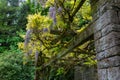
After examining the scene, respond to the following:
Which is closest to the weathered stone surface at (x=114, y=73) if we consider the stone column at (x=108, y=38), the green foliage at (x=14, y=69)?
the stone column at (x=108, y=38)

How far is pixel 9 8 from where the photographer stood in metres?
14.5

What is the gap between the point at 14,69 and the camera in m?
9.05

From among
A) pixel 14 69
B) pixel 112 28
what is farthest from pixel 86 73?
pixel 112 28

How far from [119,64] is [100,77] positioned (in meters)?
0.35

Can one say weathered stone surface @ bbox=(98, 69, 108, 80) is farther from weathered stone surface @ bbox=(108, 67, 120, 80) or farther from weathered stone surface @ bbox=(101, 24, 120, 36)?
weathered stone surface @ bbox=(101, 24, 120, 36)

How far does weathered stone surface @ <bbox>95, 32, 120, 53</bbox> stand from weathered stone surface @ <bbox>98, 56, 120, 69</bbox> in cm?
11

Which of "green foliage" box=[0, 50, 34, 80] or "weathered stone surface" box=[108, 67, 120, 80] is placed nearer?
"weathered stone surface" box=[108, 67, 120, 80]

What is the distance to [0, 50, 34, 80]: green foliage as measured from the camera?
894cm

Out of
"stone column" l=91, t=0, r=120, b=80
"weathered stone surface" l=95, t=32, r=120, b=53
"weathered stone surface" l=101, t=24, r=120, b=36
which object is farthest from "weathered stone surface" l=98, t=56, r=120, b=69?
"weathered stone surface" l=101, t=24, r=120, b=36

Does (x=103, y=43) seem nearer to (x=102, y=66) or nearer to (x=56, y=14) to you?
(x=102, y=66)

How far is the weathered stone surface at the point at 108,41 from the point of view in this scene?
2.04 m

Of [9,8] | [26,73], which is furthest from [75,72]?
[9,8]

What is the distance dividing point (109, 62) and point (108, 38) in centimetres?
21

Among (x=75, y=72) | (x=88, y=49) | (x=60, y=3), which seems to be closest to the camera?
(x=60, y=3)
